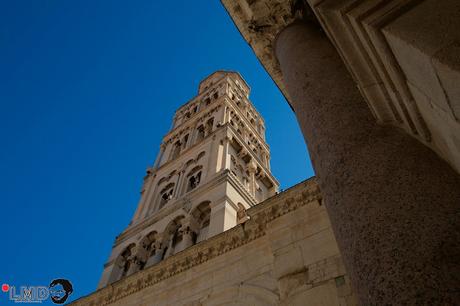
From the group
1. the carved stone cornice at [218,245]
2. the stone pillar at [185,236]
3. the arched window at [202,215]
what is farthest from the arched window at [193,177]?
the carved stone cornice at [218,245]

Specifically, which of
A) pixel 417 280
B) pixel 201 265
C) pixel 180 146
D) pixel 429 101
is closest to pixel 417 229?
pixel 417 280

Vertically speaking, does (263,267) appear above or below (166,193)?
below

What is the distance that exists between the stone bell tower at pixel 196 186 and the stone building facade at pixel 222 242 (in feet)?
0.18

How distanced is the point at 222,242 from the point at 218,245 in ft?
0.47

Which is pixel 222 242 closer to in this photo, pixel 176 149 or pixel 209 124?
pixel 176 149

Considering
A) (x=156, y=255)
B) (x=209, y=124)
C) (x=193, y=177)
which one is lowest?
(x=156, y=255)

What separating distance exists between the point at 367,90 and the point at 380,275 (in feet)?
4.46

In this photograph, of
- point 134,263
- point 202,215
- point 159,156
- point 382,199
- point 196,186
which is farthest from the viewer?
point 159,156

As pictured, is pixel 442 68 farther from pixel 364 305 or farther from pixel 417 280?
pixel 364 305

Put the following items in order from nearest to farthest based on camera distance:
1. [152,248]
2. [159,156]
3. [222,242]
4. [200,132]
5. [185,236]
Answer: [222,242], [185,236], [152,248], [200,132], [159,156]

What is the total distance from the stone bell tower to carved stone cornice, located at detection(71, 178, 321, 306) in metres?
2.06

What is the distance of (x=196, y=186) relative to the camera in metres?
16.1

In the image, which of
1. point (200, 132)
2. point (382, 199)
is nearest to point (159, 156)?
point (200, 132)

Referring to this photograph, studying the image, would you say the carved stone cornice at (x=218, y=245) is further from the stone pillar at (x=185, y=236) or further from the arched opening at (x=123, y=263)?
the arched opening at (x=123, y=263)
